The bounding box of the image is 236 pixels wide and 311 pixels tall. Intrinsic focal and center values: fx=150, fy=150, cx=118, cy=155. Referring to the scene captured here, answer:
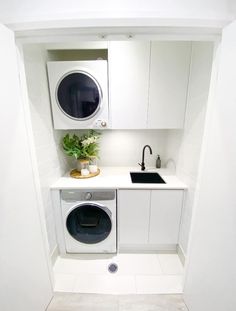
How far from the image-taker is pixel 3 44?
77 cm

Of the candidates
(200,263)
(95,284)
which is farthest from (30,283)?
(200,263)

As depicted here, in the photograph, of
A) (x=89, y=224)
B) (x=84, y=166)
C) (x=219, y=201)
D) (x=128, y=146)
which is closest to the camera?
(x=219, y=201)

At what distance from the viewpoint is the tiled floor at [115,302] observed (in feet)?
4.17

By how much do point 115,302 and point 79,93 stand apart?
199 cm

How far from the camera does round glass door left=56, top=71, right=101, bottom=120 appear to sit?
5.02 feet

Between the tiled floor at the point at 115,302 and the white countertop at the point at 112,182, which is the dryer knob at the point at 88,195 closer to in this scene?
the white countertop at the point at 112,182

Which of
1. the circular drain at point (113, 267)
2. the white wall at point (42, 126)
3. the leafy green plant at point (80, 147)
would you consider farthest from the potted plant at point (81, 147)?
the circular drain at point (113, 267)

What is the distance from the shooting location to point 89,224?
1.68 metres

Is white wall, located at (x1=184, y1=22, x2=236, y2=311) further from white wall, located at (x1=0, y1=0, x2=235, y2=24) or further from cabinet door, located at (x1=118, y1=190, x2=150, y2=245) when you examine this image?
cabinet door, located at (x1=118, y1=190, x2=150, y2=245)

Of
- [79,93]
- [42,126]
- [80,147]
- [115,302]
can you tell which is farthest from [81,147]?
[115,302]

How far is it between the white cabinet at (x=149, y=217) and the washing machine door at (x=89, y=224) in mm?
166

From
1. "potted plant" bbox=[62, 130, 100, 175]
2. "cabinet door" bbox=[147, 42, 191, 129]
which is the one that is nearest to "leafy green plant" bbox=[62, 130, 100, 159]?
"potted plant" bbox=[62, 130, 100, 175]

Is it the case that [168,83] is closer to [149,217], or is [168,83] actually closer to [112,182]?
[112,182]

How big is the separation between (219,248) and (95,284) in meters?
1.23
